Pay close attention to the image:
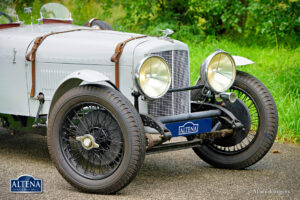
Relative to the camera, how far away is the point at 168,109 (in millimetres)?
4156

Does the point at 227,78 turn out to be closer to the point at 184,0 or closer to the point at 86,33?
the point at 86,33

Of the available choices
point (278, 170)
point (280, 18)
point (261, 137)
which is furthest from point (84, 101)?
point (280, 18)

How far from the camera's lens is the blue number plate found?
3.97 meters

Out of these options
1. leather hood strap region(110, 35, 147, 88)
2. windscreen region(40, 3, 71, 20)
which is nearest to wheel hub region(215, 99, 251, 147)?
leather hood strap region(110, 35, 147, 88)

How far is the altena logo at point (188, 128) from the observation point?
13.1 feet

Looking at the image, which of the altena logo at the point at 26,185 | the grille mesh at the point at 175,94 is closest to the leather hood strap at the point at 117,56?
the grille mesh at the point at 175,94

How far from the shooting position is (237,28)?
31.2ft

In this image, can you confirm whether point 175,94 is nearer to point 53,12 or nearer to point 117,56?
point 117,56

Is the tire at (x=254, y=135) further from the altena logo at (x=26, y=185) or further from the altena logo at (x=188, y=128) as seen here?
the altena logo at (x=26, y=185)

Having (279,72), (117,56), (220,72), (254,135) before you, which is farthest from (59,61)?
(279,72)

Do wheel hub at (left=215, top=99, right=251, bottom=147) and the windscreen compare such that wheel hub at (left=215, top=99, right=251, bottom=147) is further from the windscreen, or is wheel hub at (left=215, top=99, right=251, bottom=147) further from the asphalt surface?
the windscreen

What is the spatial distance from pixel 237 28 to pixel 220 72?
5479 mm

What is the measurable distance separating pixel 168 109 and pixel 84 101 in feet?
2.54

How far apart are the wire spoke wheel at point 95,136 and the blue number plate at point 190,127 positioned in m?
0.47
